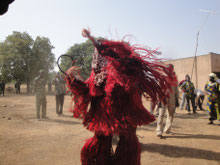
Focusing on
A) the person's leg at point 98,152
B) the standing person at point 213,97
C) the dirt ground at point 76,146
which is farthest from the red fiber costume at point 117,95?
the standing person at point 213,97

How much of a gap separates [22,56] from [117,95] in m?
29.6

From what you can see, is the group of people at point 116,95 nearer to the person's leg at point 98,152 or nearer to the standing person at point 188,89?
the person's leg at point 98,152

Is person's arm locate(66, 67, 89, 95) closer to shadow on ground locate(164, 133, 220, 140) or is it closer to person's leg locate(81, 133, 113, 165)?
person's leg locate(81, 133, 113, 165)

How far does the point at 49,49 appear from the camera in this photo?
29688mm

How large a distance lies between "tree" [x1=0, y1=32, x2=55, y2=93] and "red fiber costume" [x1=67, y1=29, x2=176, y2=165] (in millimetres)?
28803

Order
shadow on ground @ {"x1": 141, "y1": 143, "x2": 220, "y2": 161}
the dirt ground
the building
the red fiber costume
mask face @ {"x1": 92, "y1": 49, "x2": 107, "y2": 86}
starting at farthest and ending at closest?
the building, shadow on ground @ {"x1": 141, "y1": 143, "x2": 220, "y2": 161}, the dirt ground, mask face @ {"x1": 92, "y1": 49, "x2": 107, "y2": 86}, the red fiber costume

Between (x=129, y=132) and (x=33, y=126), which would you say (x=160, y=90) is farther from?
(x=33, y=126)

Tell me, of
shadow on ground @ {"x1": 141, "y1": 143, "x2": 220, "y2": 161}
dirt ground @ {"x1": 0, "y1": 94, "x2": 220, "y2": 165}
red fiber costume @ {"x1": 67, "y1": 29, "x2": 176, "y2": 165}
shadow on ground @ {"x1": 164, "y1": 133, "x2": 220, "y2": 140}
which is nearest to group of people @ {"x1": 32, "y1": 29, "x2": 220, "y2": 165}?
red fiber costume @ {"x1": 67, "y1": 29, "x2": 176, "y2": 165}

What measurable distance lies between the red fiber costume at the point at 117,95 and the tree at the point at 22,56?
1134 inches

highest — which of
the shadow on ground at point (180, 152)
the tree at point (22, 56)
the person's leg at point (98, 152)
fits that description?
the tree at point (22, 56)

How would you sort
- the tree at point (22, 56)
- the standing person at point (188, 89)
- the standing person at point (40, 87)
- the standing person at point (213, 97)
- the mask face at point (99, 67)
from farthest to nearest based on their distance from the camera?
the tree at point (22, 56)
the standing person at point (188, 89)
the standing person at point (40, 87)
the standing person at point (213, 97)
the mask face at point (99, 67)

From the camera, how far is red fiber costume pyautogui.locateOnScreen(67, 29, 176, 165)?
4.86ft

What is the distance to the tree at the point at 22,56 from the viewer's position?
1042 inches

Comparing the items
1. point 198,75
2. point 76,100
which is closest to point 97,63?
point 76,100
